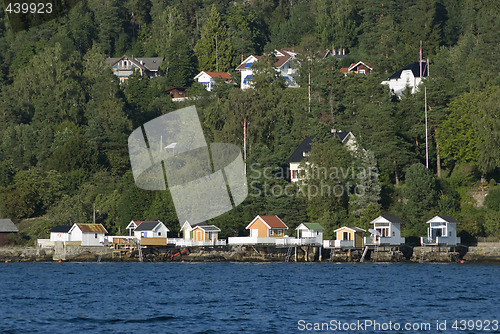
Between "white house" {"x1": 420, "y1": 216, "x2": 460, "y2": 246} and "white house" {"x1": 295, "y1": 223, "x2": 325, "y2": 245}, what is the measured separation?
8.68 m

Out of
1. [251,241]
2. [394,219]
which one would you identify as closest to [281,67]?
[251,241]

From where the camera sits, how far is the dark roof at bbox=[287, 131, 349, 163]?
82.5 meters

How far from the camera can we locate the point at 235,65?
12988cm

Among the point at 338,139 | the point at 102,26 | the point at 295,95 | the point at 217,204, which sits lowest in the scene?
the point at 217,204

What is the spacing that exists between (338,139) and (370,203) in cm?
1191

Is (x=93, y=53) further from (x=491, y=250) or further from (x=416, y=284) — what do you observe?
(x=416, y=284)

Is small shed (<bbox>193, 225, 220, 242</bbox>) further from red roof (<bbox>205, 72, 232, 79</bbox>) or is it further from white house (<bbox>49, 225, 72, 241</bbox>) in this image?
red roof (<bbox>205, 72, 232, 79</bbox>)

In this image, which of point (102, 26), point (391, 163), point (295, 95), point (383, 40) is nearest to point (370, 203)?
point (391, 163)

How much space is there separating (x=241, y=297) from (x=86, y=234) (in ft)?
122

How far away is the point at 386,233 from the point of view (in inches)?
2709

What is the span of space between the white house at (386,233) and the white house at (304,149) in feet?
42.6

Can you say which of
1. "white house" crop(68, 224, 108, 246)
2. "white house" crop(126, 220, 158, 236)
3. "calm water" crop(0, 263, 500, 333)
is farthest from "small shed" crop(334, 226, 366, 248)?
"white house" crop(68, 224, 108, 246)

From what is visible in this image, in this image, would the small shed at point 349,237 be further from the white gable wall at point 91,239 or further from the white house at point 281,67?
the white house at point 281,67

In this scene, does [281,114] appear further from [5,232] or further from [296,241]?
[5,232]
